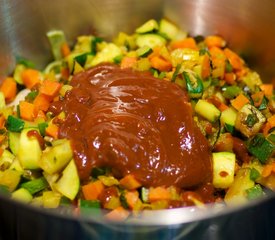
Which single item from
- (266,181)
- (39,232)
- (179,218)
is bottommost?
(266,181)

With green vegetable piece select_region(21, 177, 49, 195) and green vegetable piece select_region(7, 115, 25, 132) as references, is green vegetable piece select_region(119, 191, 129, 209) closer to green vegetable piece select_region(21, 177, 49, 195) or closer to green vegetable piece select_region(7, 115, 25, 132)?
green vegetable piece select_region(21, 177, 49, 195)

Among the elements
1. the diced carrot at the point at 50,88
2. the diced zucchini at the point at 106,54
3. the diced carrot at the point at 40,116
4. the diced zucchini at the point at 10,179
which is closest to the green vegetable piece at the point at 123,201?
the diced zucchini at the point at 10,179

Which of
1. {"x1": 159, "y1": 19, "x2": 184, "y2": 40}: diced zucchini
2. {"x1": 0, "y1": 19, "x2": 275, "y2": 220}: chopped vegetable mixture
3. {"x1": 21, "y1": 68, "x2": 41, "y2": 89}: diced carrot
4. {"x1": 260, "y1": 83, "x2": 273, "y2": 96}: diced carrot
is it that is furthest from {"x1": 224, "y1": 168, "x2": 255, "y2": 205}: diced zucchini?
{"x1": 21, "y1": 68, "x2": 41, "y2": 89}: diced carrot

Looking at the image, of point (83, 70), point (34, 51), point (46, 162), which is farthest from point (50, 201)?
point (34, 51)

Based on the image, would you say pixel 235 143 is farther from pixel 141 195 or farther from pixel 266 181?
pixel 141 195

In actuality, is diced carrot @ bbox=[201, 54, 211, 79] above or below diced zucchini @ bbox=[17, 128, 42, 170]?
above

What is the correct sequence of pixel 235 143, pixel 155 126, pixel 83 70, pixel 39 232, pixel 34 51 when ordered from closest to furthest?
pixel 39 232 < pixel 155 126 < pixel 235 143 < pixel 83 70 < pixel 34 51

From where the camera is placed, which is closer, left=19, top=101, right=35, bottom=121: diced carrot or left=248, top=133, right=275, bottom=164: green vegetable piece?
left=248, top=133, right=275, bottom=164: green vegetable piece
